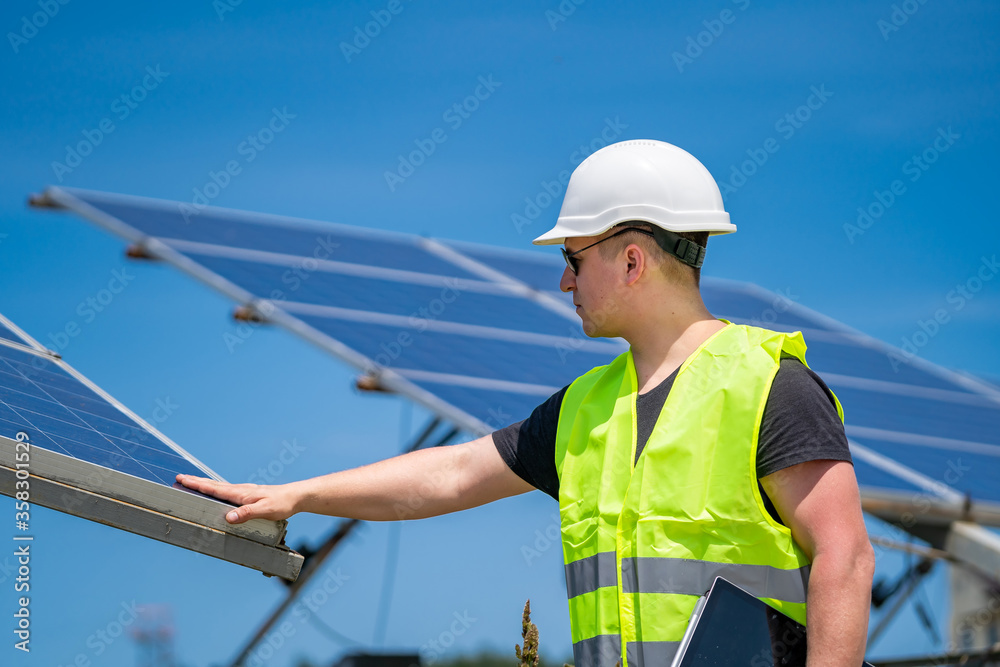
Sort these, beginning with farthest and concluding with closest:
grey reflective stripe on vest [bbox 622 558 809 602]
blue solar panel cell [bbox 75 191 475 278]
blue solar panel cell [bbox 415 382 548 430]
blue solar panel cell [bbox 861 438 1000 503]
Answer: blue solar panel cell [bbox 75 191 475 278]
blue solar panel cell [bbox 861 438 1000 503]
blue solar panel cell [bbox 415 382 548 430]
grey reflective stripe on vest [bbox 622 558 809 602]

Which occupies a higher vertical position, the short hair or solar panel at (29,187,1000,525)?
solar panel at (29,187,1000,525)

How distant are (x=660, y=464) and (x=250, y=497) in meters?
1.17

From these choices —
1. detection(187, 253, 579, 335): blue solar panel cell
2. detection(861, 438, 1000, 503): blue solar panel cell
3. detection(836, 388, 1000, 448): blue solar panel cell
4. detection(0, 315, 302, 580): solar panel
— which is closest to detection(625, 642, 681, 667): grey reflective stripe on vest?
detection(0, 315, 302, 580): solar panel

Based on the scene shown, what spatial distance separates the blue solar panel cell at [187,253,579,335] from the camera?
27.3 ft

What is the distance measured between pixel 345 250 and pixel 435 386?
4.43 metres

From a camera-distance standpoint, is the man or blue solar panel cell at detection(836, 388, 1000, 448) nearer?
the man

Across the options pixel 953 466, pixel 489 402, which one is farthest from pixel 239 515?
pixel 953 466

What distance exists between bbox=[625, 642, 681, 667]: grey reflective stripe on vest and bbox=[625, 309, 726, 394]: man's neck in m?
0.71

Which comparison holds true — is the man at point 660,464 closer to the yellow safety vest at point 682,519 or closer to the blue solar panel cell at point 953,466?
the yellow safety vest at point 682,519

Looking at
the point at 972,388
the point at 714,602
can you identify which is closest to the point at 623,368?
the point at 714,602

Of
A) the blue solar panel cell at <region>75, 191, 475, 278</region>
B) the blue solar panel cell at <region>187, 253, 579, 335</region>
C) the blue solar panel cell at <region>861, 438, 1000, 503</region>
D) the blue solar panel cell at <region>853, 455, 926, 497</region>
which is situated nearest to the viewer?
the blue solar panel cell at <region>853, 455, 926, 497</region>

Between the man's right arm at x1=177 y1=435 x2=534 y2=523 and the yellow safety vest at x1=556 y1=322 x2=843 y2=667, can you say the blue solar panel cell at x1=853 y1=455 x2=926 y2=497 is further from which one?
the yellow safety vest at x1=556 y1=322 x2=843 y2=667

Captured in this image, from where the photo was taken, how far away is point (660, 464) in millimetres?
2885

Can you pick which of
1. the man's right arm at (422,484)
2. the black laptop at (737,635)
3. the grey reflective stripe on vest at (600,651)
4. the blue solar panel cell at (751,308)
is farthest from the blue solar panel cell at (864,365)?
Answer: the black laptop at (737,635)
